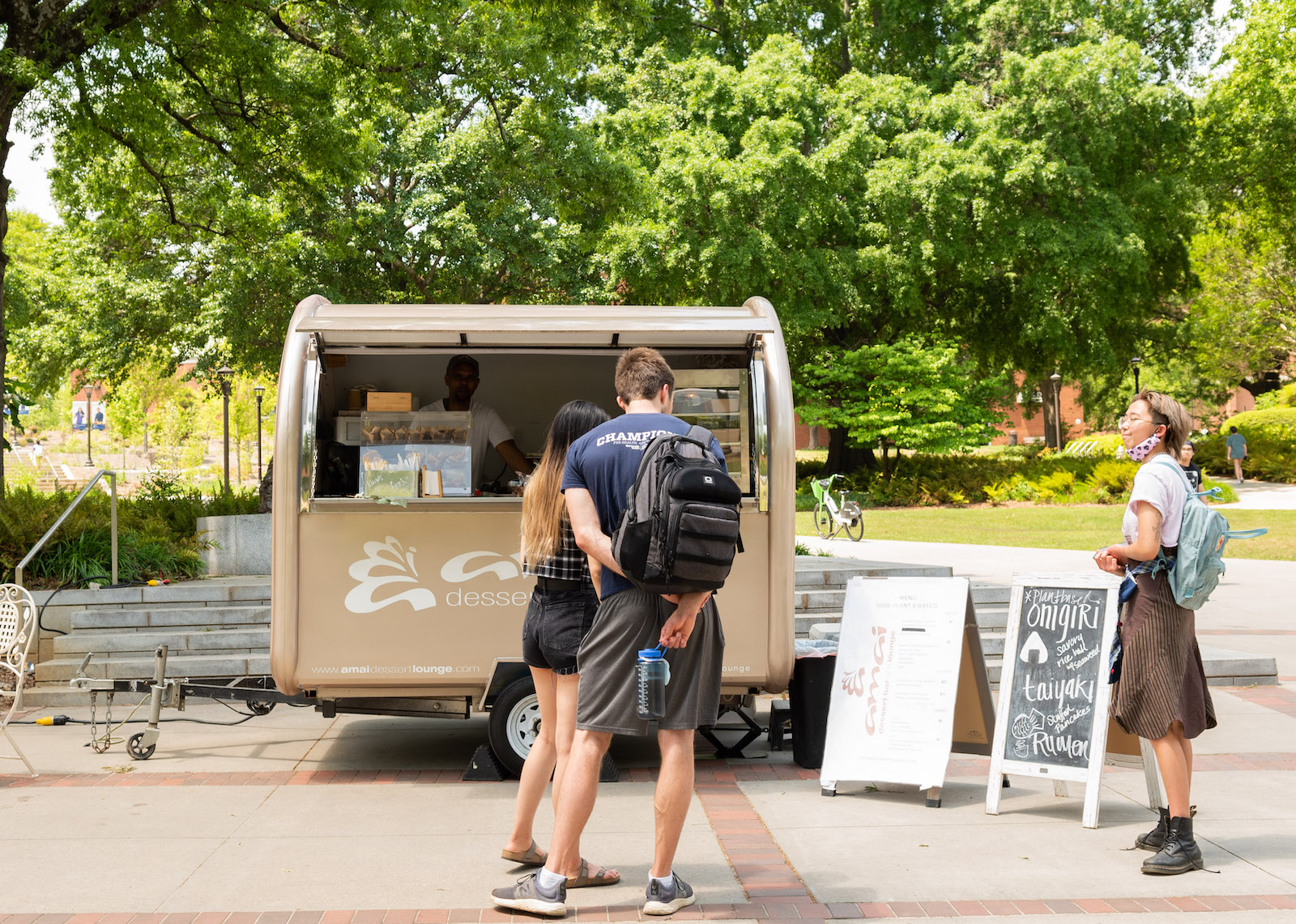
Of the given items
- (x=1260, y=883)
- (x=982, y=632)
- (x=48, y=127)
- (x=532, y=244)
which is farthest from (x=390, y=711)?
(x=532, y=244)

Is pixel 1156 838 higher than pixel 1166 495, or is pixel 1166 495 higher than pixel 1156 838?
pixel 1166 495

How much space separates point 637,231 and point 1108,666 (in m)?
20.6

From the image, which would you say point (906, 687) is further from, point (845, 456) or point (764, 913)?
point (845, 456)

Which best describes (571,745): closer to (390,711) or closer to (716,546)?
(716,546)

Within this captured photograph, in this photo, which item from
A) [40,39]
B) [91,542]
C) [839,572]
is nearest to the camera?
[91,542]

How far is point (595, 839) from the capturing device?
5.13 meters

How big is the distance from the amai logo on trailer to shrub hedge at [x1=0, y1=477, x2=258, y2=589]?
14.1 feet

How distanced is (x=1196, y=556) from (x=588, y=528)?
2.41m

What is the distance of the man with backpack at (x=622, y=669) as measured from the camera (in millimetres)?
3982

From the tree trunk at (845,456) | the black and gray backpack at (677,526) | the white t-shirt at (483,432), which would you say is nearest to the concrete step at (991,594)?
the white t-shirt at (483,432)

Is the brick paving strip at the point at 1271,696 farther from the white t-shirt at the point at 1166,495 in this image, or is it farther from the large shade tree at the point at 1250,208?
the large shade tree at the point at 1250,208

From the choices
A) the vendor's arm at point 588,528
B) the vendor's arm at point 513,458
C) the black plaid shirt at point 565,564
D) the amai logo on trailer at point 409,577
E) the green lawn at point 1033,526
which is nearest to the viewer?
the vendor's arm at point 588,528

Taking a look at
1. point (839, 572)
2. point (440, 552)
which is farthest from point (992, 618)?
point (440, 552)

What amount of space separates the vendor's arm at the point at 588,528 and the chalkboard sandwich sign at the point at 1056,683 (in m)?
2.59
